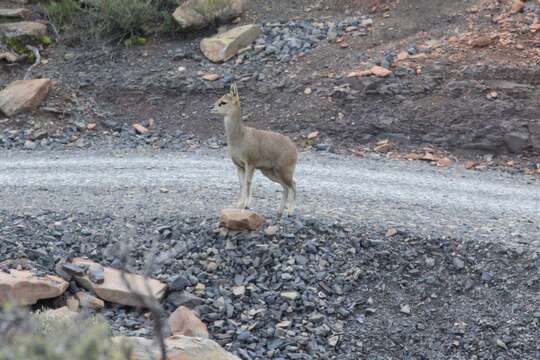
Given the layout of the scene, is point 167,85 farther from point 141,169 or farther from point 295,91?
point 141,169

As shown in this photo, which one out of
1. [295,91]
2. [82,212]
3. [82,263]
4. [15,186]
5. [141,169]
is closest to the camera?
[82,263]

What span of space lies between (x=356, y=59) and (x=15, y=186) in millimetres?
9595

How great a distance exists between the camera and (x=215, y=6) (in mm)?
22406

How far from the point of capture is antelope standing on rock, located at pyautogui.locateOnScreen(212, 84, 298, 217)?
1156 cm

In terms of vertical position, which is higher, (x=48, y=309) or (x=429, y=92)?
(x=48, y=309)

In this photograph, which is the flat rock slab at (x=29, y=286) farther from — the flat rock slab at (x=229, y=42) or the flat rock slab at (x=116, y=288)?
the flat rock slab at (x=229, y=42)

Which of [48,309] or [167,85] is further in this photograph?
[167,85]

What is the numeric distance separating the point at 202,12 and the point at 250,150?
464 inches

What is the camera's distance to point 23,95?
19906 mm

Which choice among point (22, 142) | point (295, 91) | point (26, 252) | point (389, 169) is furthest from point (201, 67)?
point (26, 252)

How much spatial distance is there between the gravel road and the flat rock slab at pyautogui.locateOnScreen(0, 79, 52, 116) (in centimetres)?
268

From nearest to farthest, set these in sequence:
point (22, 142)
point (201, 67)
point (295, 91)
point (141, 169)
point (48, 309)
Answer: point (48, 309) → point (141, 169) → point (22, 142) → point (295, 91) → point (201, 67)

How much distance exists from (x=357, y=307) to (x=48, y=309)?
4222 millimetres

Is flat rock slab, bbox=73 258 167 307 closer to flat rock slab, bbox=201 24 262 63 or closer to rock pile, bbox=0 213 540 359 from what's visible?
rock pile, bbox=0 213 540 359
